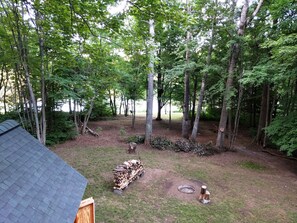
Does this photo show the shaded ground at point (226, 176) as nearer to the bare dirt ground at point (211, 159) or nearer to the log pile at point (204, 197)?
the bare dirt ground at point (211, 159)

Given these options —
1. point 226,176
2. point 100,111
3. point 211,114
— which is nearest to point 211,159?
point 226,176

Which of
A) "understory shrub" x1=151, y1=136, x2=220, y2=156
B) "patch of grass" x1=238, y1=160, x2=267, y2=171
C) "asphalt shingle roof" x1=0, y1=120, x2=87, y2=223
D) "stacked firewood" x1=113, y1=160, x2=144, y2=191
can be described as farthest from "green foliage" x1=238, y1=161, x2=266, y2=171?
"asphalt shingle roof" x1=0, y1=120, x2=87, y2=223

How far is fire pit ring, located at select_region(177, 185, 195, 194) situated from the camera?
5.63 m

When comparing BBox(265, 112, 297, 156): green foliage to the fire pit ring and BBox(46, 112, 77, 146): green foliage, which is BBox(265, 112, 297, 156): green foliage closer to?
the fire pit ring

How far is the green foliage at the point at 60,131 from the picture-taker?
980 centimetres

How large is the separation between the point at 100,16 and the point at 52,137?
793cm

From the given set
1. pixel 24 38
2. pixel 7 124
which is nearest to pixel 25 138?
pixel 7 124

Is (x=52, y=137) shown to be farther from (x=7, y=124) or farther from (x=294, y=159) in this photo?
(x=294, y=159)

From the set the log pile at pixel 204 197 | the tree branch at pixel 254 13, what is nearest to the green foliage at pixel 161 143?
the log pile at pixel 204 197

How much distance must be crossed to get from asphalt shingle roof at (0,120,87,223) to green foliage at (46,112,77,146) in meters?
6.96

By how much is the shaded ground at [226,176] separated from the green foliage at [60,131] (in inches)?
19.0

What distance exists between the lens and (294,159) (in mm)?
9008

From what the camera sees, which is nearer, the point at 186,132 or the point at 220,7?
the point at 220,7

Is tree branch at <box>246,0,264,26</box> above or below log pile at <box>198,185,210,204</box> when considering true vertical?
above
